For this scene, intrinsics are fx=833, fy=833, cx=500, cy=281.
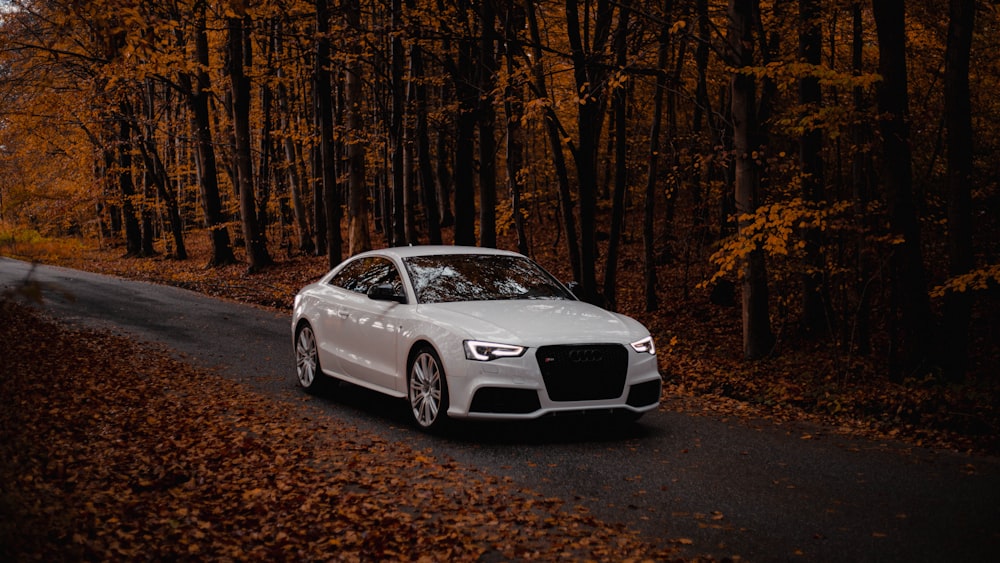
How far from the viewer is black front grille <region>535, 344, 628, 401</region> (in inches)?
280

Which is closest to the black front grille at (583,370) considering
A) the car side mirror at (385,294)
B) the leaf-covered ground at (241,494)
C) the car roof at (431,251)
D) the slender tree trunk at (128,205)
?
Result: the leaf-covered ground at (241,494)

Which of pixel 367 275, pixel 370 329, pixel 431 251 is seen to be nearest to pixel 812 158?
pixel 431 251

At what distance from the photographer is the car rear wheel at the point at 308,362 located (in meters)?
9.80

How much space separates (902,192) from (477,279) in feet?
20.4

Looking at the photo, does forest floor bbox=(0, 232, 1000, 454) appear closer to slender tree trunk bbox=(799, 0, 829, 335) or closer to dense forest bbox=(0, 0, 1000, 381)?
dense forest bbox=(0, 0, 1000, 381)

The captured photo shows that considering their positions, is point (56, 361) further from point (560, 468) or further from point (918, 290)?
point (918, 290)

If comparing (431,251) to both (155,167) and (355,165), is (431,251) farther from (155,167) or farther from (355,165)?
(155,167)

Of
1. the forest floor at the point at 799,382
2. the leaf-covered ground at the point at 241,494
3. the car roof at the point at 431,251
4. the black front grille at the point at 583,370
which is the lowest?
the forest floor at the point at 799,382

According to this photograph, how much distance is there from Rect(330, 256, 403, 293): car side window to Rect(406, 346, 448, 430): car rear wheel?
958mm

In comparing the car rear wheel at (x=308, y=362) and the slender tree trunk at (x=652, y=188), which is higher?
the slender tree trunk at (x=652, y=188)

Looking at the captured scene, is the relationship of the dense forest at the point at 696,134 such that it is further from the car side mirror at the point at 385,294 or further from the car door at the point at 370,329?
the car door at the point at 370,329

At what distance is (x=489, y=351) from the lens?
7.11 m

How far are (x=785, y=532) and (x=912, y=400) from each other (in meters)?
5.33

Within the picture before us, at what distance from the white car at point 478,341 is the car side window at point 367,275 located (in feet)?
0.06
